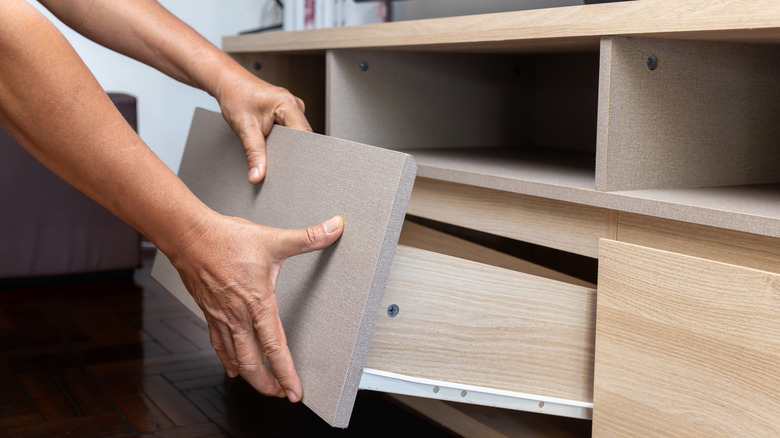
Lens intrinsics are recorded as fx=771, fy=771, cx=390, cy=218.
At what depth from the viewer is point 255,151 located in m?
0.99

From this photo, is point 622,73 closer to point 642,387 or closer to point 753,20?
point 753,20

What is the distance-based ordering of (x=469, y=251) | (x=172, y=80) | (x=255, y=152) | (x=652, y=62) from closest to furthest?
(x=652, y=62) → (x=255, y=152) → (x=469, y=251) → (x=172, y=80)

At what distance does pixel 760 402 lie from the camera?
70cm

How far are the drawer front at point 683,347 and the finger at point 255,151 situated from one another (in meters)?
0.42

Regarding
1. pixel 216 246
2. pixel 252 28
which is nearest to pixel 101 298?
pixel 252 28

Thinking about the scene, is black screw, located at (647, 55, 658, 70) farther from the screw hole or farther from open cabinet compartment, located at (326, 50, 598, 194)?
the screw hole

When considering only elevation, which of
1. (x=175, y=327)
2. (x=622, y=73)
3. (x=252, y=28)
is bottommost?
(x=175, y=327)

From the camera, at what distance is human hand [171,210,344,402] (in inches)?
30.5

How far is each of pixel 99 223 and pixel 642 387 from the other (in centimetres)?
178

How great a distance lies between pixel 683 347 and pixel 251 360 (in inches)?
17.4

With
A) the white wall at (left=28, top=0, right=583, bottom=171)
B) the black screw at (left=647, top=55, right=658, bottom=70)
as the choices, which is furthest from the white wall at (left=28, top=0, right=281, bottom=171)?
the black screw at (left=647, top=55, right=658, bottom=70)

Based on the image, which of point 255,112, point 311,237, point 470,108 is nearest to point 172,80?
point 470,108

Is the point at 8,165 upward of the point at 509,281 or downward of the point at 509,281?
upward

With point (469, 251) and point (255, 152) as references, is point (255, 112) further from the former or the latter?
point (469, 251)
